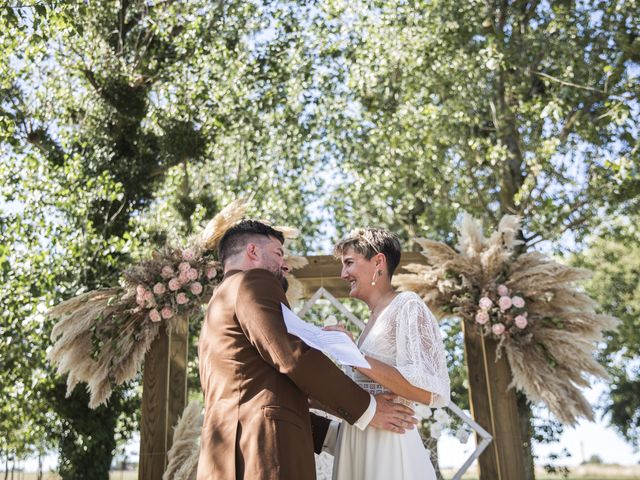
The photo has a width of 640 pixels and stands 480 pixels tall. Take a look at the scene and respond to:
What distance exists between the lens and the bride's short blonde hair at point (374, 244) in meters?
2.90

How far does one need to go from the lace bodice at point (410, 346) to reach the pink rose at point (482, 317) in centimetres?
183

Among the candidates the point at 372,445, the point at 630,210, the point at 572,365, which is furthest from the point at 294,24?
the point at 372,445

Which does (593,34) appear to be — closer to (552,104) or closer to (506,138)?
(506,138)

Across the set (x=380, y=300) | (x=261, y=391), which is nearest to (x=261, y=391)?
(x=261, y=391)

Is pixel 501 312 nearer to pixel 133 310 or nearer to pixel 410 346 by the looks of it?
pixel 410 346

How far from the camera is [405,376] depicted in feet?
8.23

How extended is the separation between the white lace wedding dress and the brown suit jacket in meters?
0.24

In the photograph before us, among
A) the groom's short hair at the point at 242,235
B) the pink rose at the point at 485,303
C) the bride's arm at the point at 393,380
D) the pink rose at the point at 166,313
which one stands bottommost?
the bride's arm at the point at 393,380

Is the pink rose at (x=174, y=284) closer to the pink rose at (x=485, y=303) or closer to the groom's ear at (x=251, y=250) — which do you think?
the groom's ear at (x=251, y=250)

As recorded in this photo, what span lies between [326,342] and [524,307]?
2.47 meters

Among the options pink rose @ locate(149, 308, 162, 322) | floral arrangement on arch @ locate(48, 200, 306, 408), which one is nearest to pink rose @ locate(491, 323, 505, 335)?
floral arrangement on arch @ locate(48, 200, 306, 408)

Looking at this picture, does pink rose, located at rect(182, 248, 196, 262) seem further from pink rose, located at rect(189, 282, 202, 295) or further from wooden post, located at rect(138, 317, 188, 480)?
wooden post, located at rect(138, 317, 188, 480)

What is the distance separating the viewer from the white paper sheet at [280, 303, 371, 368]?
232 centimetres

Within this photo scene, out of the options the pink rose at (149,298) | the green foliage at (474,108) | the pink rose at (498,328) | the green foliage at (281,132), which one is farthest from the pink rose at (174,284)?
the green foliage at (474,108)
